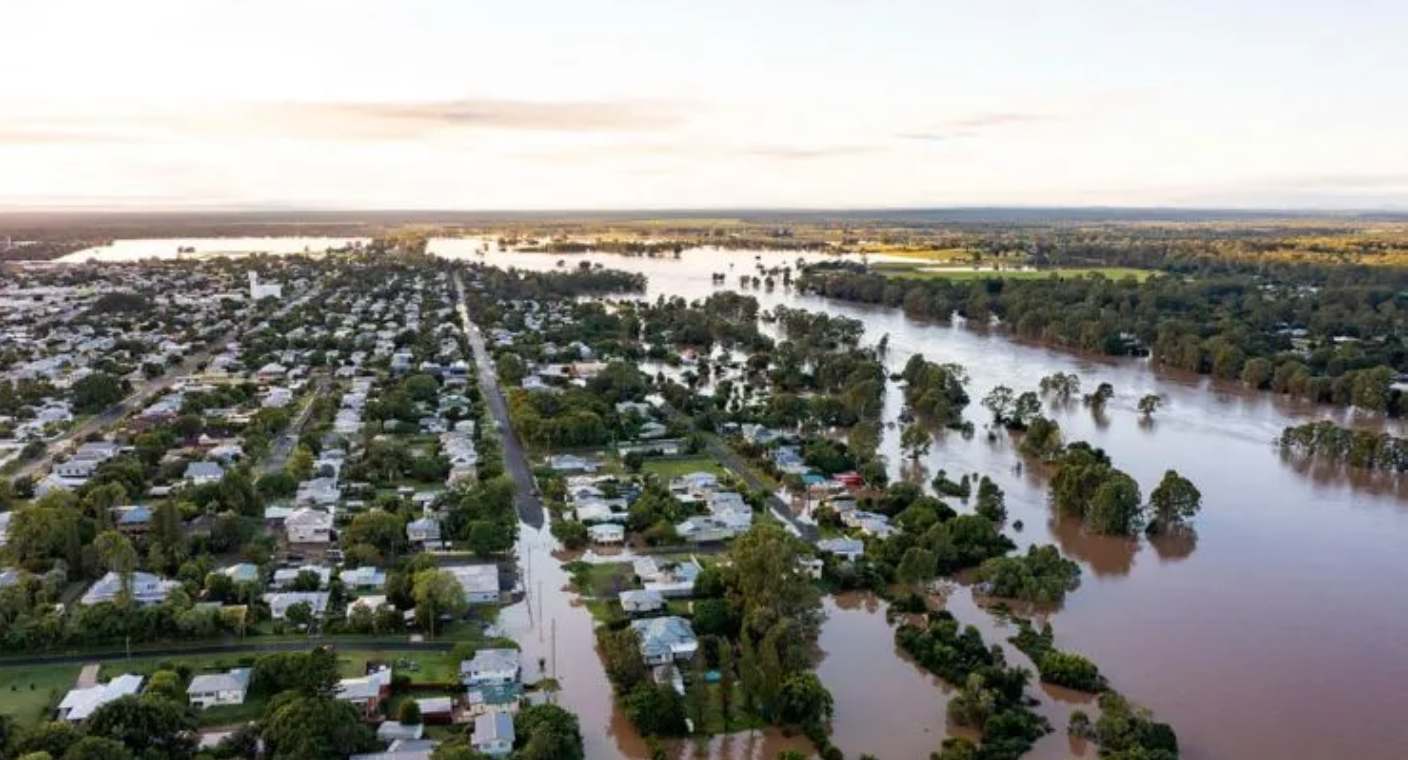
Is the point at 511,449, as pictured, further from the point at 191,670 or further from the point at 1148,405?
the point at 1148,405

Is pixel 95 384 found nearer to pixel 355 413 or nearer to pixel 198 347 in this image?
pixel 355 413

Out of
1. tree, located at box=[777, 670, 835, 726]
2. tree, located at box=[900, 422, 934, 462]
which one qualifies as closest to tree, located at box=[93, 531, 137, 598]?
tree, located at box=[777, 670, 835, 726]

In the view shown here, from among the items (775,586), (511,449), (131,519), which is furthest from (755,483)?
(131,519)

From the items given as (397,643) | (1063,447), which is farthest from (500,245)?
(397,643)

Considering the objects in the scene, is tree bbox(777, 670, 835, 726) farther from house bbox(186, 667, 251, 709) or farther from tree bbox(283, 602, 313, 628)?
tree bbox(283, 602, 313, 628)

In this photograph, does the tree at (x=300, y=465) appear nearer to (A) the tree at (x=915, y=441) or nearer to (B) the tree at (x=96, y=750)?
(B) the tree at (x=96, y=750)
